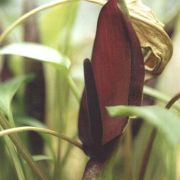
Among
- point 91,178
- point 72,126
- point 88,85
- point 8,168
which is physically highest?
point 88,85

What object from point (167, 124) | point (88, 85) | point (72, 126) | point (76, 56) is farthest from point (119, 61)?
point (76, 56)

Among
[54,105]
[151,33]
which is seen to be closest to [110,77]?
[151,33]

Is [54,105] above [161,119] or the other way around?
the other way around

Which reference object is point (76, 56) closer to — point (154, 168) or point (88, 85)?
point (154, 168)

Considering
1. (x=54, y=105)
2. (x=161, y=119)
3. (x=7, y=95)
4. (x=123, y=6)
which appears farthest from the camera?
(x=54, y=105)

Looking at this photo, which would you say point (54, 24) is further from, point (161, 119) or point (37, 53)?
point (161, 119)

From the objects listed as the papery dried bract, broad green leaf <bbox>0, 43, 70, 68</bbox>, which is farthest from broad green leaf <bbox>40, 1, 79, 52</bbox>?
the papery dried bract

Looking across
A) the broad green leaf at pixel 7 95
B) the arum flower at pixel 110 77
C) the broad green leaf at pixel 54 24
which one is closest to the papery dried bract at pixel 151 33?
the arum flower at pixel 110 77

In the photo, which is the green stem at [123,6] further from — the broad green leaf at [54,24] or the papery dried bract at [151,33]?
the broad green leaf at [54,24]
